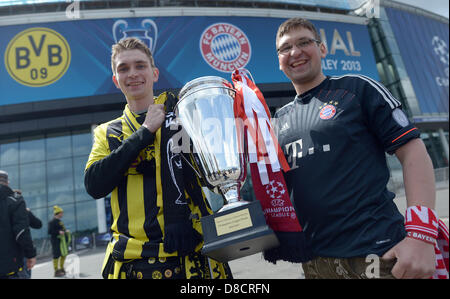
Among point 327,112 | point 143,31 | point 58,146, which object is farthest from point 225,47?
point 327,112

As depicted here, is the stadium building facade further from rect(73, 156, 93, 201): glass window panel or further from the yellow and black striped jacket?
the yellow and black striped jacket

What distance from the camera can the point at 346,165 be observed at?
1.14m

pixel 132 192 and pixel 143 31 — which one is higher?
pixel 143 31

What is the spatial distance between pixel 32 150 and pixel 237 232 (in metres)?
20.3

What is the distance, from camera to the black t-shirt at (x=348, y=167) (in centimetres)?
108

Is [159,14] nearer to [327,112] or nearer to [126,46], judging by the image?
[126,46]

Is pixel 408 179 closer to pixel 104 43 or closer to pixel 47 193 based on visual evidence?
pixel 104 43

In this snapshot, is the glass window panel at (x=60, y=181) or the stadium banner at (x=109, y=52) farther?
the glass window panel at (x=60, y=181)

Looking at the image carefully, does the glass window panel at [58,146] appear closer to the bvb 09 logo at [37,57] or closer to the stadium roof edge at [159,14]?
the bvb 09 logo at [37,57]

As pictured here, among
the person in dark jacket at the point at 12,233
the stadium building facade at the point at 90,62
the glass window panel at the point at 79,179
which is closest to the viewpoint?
the person in dark jacket at the point at 12,233

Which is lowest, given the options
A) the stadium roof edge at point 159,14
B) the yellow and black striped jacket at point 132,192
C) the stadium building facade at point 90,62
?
the yellow and black striped jacket at point 132,192

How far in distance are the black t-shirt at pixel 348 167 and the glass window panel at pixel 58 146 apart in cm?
1895

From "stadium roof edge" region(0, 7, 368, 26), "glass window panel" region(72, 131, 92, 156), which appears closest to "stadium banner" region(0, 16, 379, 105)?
"stadium roof edge" region(0, 7, 368, 26)

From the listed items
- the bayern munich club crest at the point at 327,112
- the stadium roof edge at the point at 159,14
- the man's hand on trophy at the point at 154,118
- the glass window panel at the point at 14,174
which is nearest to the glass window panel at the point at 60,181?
the glass window panel at the point at 14,174
